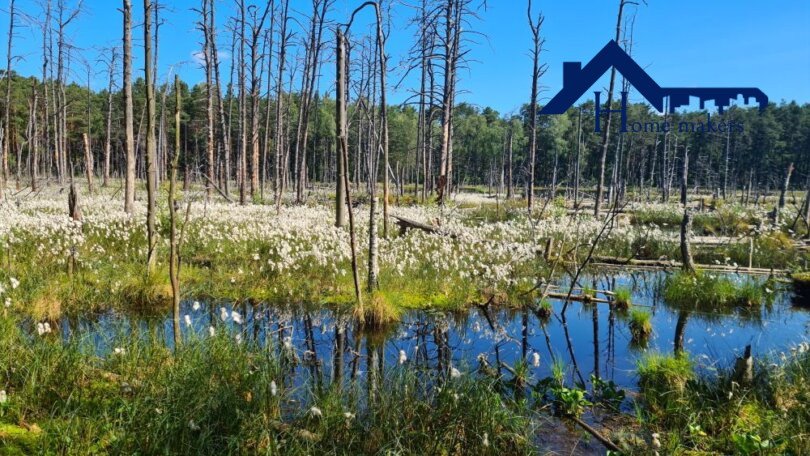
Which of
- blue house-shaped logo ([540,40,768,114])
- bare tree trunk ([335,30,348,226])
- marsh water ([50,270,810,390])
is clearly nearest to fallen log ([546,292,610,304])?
marsh water ([50,270,810,390])

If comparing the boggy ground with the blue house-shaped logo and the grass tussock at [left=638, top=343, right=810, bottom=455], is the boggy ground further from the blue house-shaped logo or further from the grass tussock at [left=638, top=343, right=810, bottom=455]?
the blue house-shaped logo

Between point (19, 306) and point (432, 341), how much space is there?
610 centimetres

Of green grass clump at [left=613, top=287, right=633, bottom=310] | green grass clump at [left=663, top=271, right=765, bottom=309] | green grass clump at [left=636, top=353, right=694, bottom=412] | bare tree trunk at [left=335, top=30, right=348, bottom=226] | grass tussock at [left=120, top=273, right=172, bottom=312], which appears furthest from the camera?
green grass clump at [left=663, top=271, right=765, bottom=309]

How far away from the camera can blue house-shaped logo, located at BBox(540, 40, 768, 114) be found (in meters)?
15.8

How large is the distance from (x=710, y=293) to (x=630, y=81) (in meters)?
18.0

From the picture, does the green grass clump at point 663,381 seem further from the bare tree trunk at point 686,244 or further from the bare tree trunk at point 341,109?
the bare tree trunk at point 686,244

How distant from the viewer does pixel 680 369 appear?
554 cm

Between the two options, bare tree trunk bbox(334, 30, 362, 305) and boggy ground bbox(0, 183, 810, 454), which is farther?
bare tree trunk bbox(334, 30, 362, 305)

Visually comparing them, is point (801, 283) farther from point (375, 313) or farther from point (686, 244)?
point (375, 313)

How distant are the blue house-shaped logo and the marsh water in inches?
332

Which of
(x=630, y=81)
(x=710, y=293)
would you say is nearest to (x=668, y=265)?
(x=710, y=293)

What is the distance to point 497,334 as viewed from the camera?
790cm

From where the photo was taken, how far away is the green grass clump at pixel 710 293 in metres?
9.91

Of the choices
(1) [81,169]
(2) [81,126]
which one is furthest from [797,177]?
(1) [81,169]
